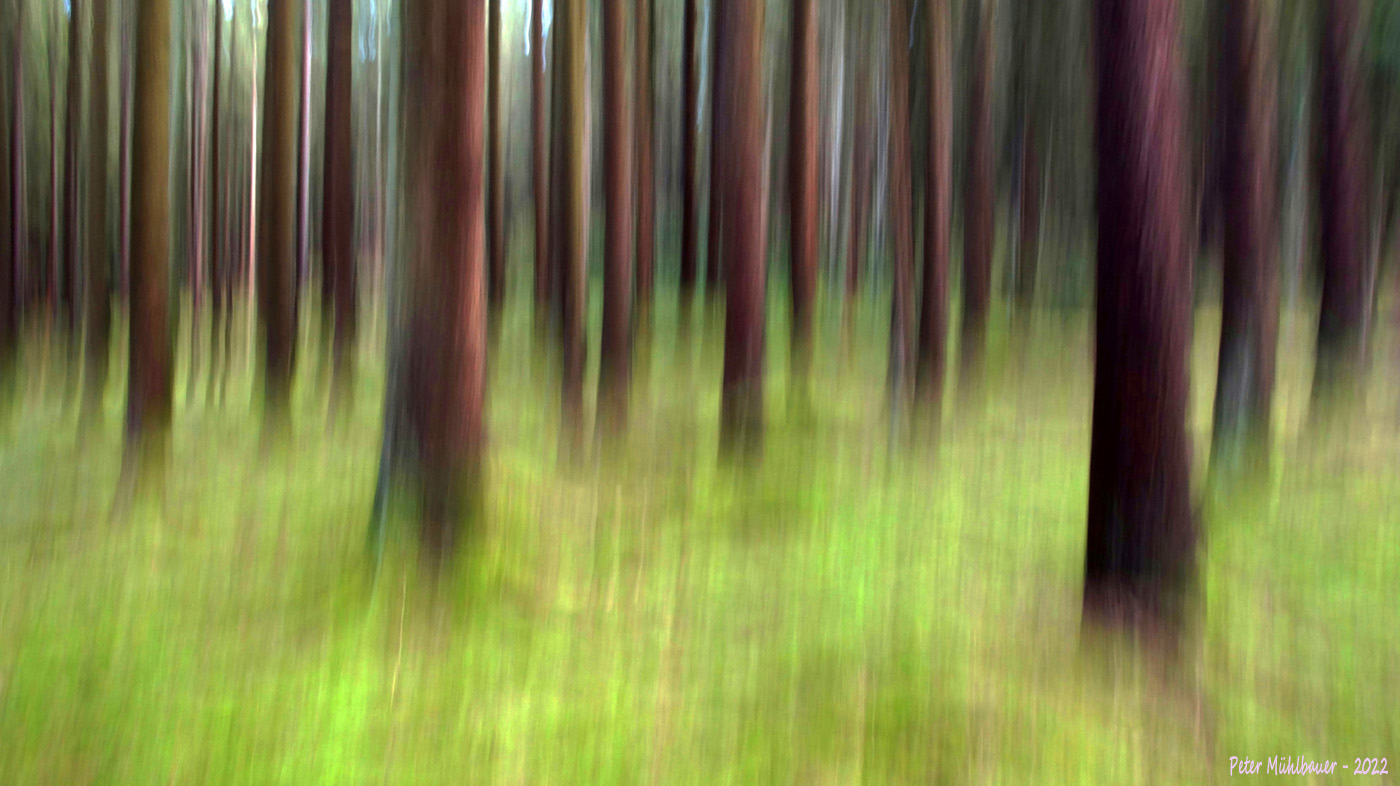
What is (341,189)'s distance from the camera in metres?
8.03

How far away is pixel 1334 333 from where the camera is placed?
278 inches

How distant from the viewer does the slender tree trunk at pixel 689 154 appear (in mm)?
10250

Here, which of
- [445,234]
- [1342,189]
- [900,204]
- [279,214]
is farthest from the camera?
[900,204]

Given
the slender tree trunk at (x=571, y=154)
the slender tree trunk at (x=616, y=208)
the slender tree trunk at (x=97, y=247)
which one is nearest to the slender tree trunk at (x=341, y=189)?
the slender tree trunk at (x=97, y=247)

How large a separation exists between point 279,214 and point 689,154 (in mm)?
6046

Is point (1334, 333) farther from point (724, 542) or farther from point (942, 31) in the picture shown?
point (724, 542)

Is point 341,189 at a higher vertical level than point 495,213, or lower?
lower

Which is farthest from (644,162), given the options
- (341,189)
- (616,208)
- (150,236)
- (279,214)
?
(150,236)

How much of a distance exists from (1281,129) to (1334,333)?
112 inches

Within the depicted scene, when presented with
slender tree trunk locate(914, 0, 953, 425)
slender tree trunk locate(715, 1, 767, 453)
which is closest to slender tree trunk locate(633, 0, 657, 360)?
slender tree trunk locate(914, 0, 953, 425)

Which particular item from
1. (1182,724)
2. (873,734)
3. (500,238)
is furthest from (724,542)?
(500,238)

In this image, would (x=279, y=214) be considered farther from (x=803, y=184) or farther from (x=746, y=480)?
(x=746, y=480)

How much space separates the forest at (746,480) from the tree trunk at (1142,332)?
0.02 meters

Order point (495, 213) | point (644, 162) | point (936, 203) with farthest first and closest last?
point (495, 213) → point (644, 162) → point (936, 203)
